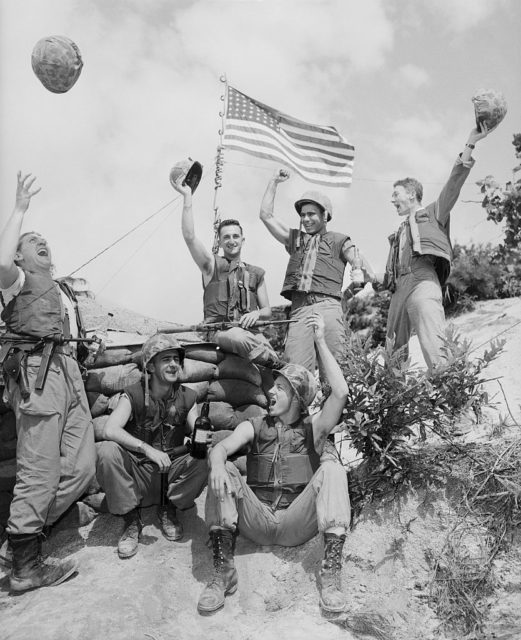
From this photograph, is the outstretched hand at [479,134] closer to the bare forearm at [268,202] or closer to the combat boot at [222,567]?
the bare forearm at [268,202]

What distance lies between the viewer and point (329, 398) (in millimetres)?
4906

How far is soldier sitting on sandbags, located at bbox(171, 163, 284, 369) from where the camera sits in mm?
6570

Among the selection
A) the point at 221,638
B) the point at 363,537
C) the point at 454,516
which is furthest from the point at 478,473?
the point at 221,638

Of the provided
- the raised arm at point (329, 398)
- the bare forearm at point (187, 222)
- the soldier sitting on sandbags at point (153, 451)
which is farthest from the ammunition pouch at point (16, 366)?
the raised arm at point (329, 398)

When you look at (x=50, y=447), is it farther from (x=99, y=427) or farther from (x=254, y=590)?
(x=254, y=590)

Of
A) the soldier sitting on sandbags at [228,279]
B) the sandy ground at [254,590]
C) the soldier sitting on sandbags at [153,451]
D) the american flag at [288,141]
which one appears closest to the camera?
the sandy ground at [254,590]

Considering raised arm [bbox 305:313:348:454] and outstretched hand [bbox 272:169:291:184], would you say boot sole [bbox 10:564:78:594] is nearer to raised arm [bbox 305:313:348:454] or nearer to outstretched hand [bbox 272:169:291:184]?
raised arm [bbox 305:313:348:454]

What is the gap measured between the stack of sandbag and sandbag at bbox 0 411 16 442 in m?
0.77

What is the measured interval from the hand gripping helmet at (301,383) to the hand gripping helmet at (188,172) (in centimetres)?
278

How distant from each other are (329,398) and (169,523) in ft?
6.09

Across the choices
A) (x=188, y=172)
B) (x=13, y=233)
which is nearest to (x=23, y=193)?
(x=13, y=233)

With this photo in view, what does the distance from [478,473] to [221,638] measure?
2.22m

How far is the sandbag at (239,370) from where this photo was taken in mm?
6355

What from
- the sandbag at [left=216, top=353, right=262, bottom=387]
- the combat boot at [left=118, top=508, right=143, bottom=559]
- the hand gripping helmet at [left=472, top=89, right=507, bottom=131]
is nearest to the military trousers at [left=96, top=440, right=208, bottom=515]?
the combat boot at [left=118, top=508, right=143, bottom=559]
